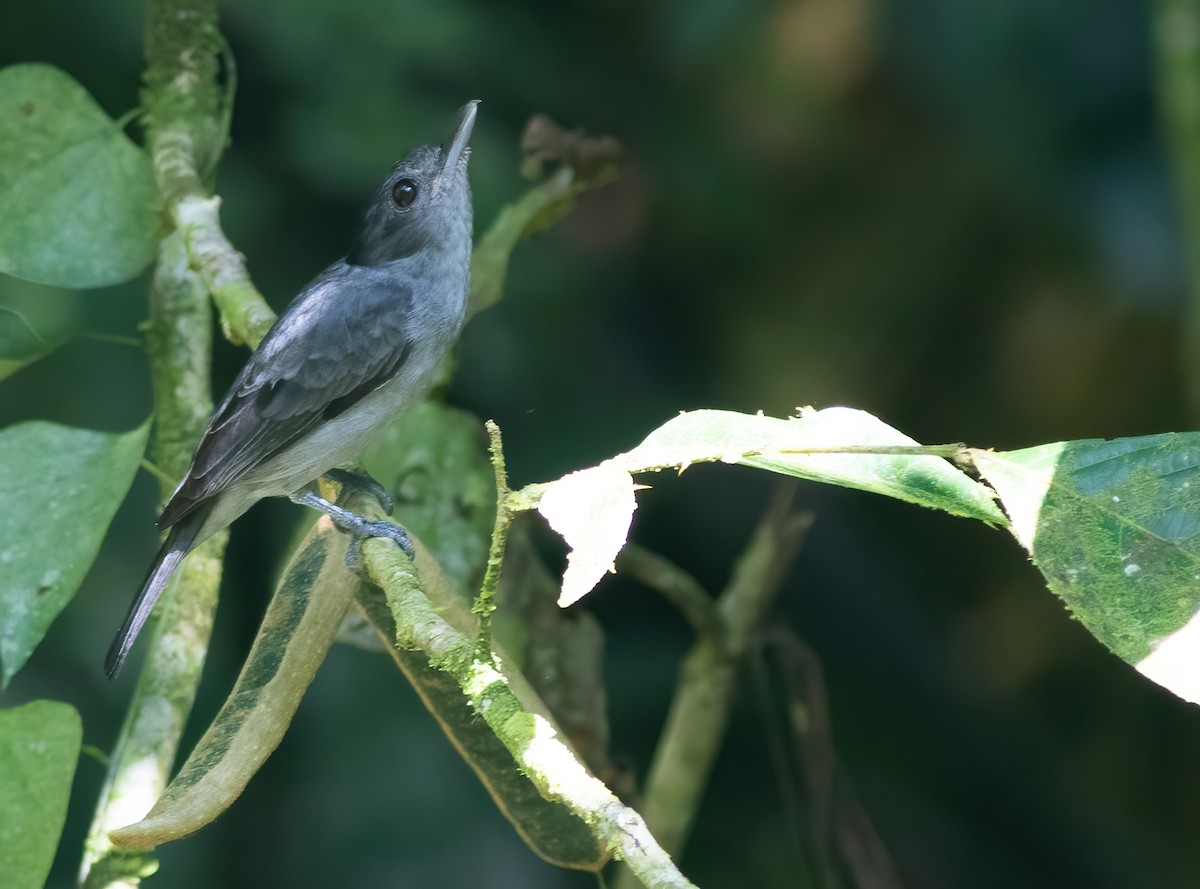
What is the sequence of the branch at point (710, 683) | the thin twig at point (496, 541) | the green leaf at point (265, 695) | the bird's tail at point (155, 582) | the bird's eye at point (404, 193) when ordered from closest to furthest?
1. the thin twig at point (496, 541)
2. the green leaf at point (265, 695)
3. the bird's tail at point (155, 582)
4. the branch at point (710, 683)
5. the bird's eye at point (404, 193)

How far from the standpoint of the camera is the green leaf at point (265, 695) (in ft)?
4.43

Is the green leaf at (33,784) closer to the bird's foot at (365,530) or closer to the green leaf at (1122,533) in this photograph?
the bird's foot at (365,530)

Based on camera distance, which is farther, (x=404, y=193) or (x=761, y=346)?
(x=761, y=346)

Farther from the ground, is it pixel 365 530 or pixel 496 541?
pixel 496 541

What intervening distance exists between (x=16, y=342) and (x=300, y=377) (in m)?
0.49

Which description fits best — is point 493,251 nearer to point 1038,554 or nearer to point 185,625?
point 185,625

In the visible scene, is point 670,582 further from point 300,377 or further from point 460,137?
point 460,137

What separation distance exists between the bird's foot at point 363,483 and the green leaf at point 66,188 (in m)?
0.53

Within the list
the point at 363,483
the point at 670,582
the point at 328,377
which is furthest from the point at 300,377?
the point at 670,582

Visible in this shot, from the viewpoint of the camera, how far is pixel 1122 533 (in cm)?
118

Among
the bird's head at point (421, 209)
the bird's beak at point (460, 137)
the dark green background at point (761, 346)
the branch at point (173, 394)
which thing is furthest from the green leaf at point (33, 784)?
the bird's beak at point (460, 137)

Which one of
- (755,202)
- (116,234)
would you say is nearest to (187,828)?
(116,234)

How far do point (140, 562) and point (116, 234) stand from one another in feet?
3.33

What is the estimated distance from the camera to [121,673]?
9.66ft
